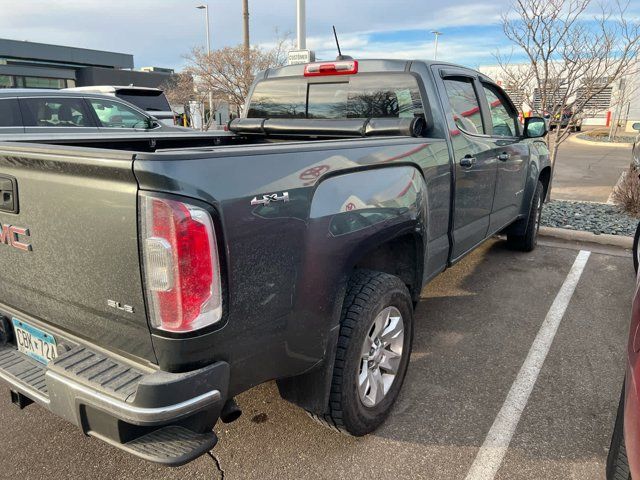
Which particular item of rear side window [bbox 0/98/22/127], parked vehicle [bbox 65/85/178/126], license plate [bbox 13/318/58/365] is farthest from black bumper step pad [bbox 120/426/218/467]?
parked vehicle [bbox 65/85/178/126]

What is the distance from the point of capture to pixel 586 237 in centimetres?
632

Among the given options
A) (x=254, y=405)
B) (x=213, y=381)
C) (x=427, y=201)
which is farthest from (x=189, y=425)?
(x=427, y=201)

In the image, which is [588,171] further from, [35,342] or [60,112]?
[35,342]

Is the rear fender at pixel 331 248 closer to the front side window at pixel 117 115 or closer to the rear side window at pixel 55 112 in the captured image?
the rear side window at pixel 55 112

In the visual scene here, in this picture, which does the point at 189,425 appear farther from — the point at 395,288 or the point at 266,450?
the point at 395,288

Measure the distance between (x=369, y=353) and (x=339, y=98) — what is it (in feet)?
6.78

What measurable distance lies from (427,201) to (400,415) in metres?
1.22

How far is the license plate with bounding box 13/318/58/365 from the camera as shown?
2.13 meters

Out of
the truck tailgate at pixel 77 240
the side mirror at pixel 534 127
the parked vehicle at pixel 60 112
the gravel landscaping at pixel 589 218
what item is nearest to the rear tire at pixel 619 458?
the truck tailgate at pixel 77 240

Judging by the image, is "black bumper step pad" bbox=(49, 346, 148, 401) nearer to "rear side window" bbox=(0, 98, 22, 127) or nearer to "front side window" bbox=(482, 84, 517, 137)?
"front side window" bbox=(482, 84, 517, 137)

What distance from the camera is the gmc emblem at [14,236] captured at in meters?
2.03

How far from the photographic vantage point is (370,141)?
254 cm

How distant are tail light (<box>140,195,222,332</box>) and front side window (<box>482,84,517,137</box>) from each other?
3.41m

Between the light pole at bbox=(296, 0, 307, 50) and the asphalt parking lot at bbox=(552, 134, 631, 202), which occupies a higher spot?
the light pole at bbox=(296, 0, 307, 50)
